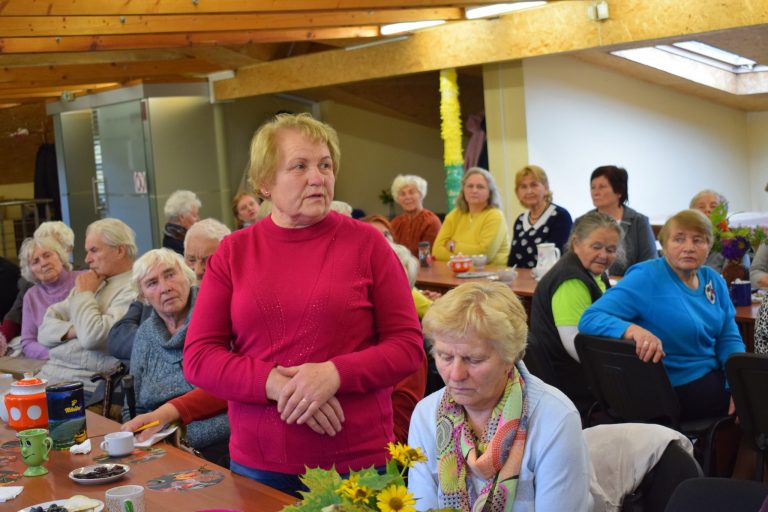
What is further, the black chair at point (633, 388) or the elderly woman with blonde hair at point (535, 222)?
the elderly woman with blonde hair at point (535, 222)

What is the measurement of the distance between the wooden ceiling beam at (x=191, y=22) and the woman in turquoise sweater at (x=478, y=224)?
60.4 inches

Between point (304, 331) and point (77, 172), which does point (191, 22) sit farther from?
point (77, 172)

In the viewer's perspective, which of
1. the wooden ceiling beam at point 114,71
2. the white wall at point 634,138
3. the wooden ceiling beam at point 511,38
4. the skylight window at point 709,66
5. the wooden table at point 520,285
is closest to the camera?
the wooden table at point 520,285

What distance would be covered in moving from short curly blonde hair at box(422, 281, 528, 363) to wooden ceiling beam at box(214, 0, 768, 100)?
4.94 meters

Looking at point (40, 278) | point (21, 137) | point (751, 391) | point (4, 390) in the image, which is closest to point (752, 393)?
point (751, 391)

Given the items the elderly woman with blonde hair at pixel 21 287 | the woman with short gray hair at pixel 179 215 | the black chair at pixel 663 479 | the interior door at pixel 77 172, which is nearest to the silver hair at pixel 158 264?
the elderly woman with blonde hair at pixel 21 287

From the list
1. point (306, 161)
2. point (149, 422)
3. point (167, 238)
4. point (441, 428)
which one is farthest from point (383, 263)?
point (167, 238)

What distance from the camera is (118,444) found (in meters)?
2.67

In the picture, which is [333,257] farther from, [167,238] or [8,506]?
[167,238]

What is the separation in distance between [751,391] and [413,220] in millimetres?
4997

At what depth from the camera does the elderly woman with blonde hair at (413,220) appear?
7938mm

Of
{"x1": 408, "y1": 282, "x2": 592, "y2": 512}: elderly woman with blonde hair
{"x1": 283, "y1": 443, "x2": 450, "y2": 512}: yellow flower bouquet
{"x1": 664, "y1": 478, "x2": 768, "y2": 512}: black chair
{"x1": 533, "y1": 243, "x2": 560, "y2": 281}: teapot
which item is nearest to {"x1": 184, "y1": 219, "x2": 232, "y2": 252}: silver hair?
{"x1": 533, "y1": 243, "x2": 560, "y2": 281}: teapot

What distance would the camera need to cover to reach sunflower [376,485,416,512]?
1.39 metres

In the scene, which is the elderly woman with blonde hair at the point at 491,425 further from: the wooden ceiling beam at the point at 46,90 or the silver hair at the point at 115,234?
the wooden ceiling beam at the point at 46,90
